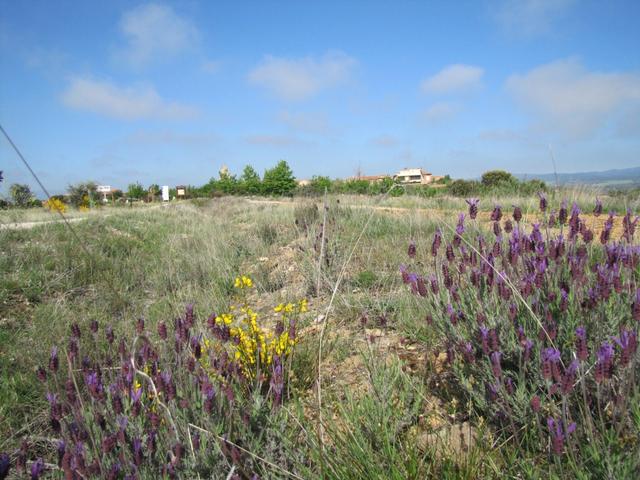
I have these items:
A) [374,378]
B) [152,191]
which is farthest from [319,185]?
[374,378]

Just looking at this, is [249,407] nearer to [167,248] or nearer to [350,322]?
[350,322]

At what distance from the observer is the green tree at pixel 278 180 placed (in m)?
62.1

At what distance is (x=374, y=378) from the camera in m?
1.84

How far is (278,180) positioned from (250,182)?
436 centimetres

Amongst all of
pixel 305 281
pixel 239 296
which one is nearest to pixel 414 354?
pixel 305 281

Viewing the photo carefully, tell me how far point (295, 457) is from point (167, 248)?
613 centimetres

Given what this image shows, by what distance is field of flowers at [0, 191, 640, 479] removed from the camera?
1400 mm

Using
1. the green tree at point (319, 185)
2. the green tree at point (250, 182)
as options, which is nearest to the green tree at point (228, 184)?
the green tree at point (250, 182)

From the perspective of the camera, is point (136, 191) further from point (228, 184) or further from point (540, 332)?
point (540, 332)

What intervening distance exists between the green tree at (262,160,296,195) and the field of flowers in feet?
193

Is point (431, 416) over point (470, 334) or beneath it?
beneath

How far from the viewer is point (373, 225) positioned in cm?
675

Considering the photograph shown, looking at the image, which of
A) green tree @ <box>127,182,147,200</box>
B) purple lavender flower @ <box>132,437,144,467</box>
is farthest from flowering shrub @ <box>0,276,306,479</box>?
green tree @ <box>127,182,147,200</box>

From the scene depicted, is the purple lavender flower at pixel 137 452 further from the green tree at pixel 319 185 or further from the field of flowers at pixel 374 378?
the green tree at pixel 319 185
